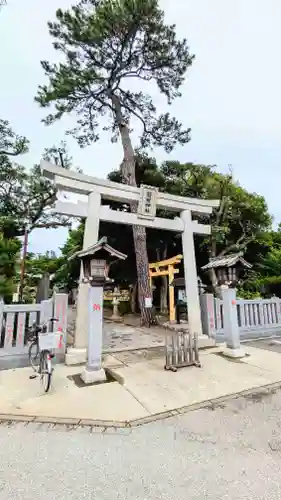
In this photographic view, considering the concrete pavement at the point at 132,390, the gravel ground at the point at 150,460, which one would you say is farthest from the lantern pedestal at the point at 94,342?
the gravel ground at the point at 150,460

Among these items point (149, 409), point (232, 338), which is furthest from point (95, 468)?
point (232, 338)

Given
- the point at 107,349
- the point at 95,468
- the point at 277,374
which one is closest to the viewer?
the point at 95,468

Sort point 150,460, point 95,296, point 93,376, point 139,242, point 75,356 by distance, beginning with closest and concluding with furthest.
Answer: point 150,460 → point 93,376 → point 95,296 → point 75,356 → point 139,242

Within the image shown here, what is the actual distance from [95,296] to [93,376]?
1370 mm

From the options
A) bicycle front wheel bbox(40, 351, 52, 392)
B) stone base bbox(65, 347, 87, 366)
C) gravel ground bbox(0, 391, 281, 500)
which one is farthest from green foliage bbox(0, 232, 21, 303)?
gravel ground bbox(0, 391, 281, 500)

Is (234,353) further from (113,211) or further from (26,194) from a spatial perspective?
(26,194)

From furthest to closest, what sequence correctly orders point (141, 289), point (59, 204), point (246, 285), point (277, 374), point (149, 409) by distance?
point (246, 285)
point (141, 289)
point (59, 204)
point (277, 374)
point (149, 409)

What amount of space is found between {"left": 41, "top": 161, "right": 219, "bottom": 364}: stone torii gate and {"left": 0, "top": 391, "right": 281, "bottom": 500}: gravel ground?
2.73 metres

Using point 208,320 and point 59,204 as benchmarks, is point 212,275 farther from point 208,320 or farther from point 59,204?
point 59,204

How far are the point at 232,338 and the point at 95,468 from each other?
4.62 meters

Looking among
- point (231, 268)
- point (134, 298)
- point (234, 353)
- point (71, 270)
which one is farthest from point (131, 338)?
point (71, 270)

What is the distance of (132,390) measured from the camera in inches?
159

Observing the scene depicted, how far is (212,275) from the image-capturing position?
1277 centimetres

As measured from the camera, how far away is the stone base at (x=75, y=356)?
17.4 feet
